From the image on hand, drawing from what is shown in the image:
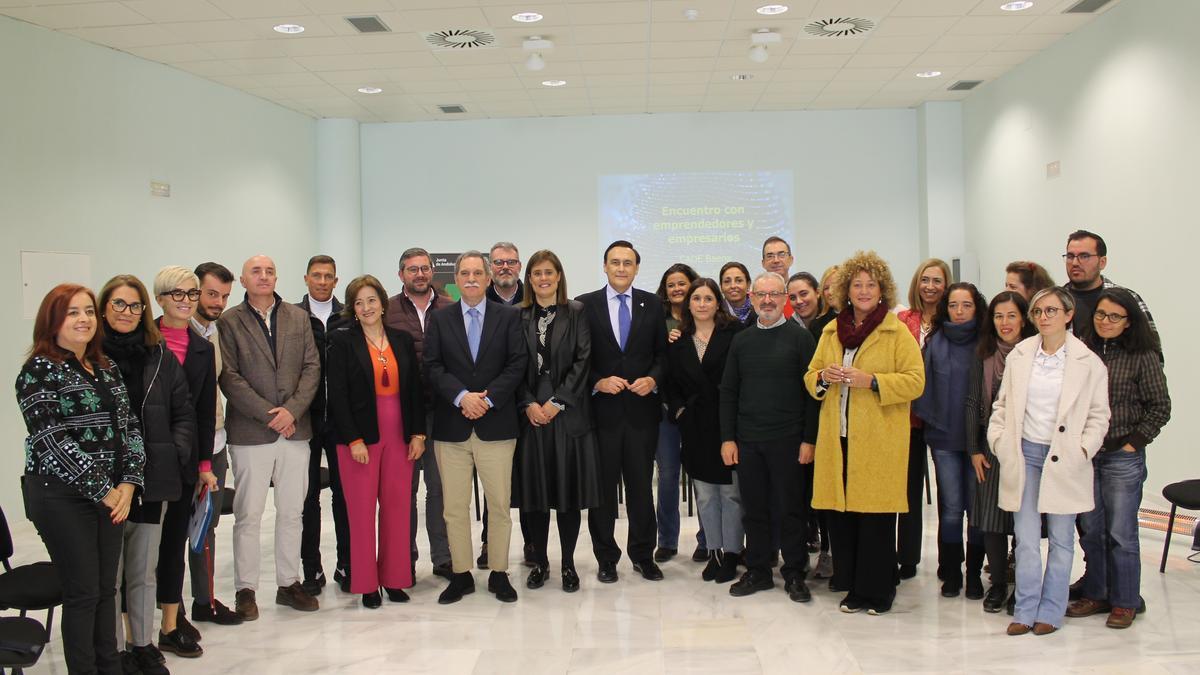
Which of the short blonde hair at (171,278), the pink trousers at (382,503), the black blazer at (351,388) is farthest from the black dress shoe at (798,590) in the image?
the short blonde hair at (171,278)

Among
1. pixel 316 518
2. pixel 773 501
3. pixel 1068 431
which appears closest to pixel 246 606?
pixel 316 518

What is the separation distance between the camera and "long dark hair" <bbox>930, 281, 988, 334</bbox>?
3.97 m

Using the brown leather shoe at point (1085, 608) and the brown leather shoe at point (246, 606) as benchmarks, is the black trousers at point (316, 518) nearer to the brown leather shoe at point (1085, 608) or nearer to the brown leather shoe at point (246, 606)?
the brown leather shoe at point (246, 606)

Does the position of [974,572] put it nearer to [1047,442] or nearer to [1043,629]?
[1043,629]

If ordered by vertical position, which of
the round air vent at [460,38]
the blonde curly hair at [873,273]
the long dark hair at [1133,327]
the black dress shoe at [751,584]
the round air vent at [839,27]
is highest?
the round air vent at [460,38]

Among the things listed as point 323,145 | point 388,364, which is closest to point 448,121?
point 323,145

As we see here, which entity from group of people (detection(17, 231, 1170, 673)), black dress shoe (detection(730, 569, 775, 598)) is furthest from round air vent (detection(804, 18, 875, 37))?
black dress shoe (detection(730, 569, 775, 598))

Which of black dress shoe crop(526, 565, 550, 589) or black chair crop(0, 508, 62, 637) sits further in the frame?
black dress shoe crop(526, 565, 550, 589)

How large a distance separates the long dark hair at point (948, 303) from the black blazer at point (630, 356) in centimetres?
134

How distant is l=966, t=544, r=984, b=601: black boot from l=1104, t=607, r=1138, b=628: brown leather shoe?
548 millimetres

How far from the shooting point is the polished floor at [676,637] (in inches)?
134

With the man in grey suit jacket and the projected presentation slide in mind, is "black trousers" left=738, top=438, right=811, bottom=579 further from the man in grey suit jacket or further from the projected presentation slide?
the projected presentation slide

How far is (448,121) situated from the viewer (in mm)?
10125

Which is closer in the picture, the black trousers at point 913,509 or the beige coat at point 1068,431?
the beige coat at point 1068,431
